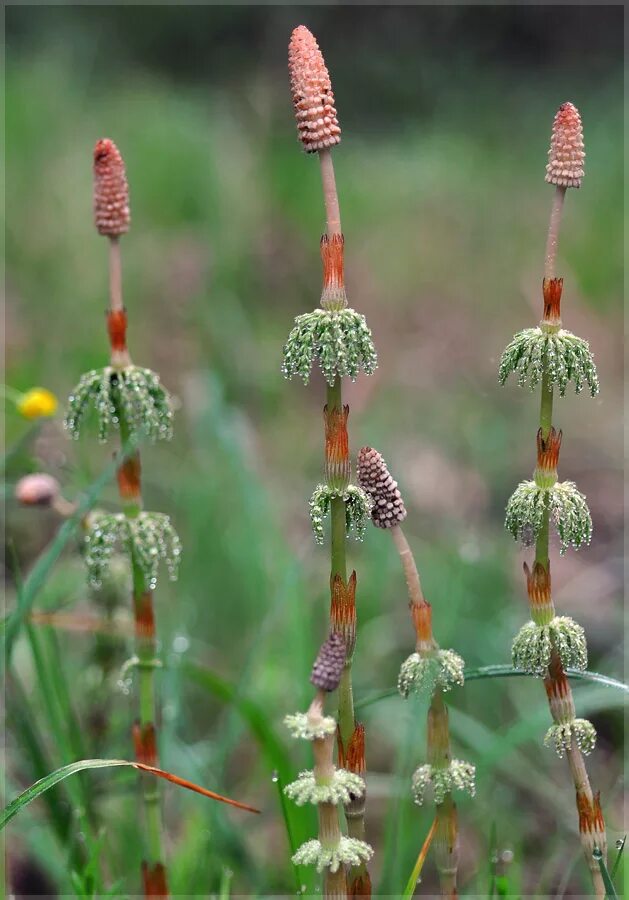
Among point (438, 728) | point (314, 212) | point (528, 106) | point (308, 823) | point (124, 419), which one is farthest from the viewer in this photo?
point (528, 106)

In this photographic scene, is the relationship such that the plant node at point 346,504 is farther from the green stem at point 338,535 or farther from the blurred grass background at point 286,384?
the blurred grass background at point 286,384

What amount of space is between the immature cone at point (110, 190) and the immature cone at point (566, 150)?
501mm

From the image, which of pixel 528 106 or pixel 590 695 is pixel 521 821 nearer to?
pixel 590 695

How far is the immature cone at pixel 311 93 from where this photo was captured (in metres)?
0.98

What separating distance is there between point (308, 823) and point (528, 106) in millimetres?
7175

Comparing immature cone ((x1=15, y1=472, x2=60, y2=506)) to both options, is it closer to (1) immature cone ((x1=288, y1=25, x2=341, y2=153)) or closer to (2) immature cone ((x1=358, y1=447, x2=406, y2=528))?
(2) immature cone ((x1=358, y1=447, x2=406, y2=528))

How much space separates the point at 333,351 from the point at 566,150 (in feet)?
1.01

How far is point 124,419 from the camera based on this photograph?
130 centimetres

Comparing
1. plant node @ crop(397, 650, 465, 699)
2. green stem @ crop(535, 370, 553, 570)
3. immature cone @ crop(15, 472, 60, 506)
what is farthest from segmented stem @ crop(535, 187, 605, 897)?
immature cone @ crop(15, 472, 60, 506)

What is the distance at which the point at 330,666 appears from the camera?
100 centimetres

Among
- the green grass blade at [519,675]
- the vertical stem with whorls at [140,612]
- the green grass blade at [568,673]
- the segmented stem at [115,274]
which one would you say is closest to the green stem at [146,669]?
the vertical stem with whorls at [140,612]

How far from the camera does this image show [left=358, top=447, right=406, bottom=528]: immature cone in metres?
1.08

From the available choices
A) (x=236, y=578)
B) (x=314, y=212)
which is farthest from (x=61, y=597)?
(x=314, y=212)

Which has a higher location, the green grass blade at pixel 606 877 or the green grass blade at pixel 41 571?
the green grass blade at pixel 41 571
